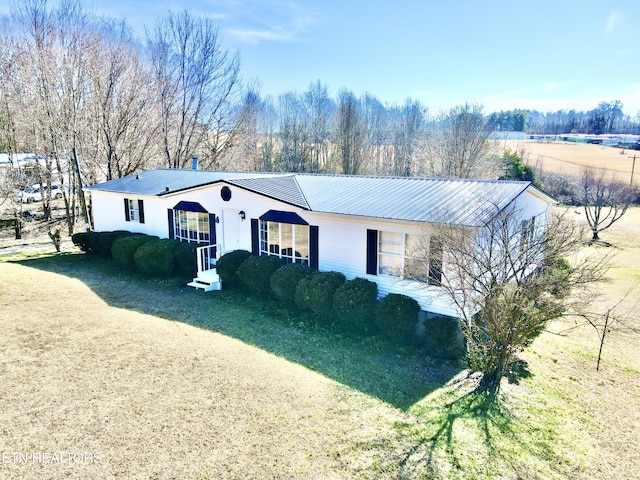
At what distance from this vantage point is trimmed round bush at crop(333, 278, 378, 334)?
11.3m

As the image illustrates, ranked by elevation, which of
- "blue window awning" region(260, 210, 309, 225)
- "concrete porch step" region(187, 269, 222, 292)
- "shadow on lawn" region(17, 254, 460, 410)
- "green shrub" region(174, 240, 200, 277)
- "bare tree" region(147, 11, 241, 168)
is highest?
"bare tree" region(147, 11, 241, 168)

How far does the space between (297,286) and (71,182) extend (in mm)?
21548

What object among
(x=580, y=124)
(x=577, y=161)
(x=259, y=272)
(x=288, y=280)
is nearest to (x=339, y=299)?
(x=288, y=280)

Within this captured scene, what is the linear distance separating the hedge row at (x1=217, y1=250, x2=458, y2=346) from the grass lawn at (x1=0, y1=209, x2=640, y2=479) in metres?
0.59

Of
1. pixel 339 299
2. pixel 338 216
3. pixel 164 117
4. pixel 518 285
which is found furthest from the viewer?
pixel 164 117

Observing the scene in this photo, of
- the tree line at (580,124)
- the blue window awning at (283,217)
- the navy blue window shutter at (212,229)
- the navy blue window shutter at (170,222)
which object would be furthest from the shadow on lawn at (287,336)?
the tree line at (580,124)

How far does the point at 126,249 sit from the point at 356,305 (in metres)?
10.2

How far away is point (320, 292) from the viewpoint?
11797 mm

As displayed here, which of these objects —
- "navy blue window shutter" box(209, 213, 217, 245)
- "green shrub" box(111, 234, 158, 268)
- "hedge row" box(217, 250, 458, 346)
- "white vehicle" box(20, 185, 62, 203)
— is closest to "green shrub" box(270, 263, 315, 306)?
"hedge row" box(217, 250, 458, 346)

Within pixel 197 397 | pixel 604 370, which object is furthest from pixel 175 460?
pixel 604 370

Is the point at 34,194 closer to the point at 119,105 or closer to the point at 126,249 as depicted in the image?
the point at 119,105

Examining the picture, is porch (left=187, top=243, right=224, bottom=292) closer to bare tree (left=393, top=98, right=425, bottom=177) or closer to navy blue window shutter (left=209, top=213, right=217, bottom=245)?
navy blue window shutter (left=209, top=213, right=217, bottom=245)

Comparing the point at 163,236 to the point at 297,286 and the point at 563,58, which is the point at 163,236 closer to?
the point at 297,286

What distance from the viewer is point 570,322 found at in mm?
14328
